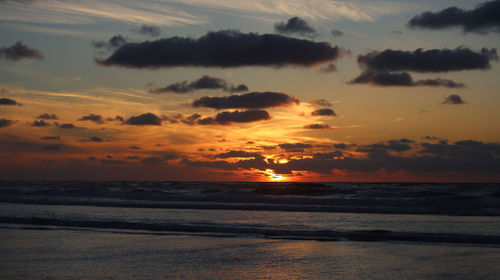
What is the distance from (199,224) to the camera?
24375 mm

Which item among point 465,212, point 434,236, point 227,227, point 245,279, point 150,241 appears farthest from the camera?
point 465,212

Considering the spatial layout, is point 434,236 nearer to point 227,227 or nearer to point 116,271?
point 227,227

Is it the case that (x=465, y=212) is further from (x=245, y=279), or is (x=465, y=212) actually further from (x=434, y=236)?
(x=245, y=279)

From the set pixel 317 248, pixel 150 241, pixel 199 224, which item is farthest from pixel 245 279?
pixel 199 224

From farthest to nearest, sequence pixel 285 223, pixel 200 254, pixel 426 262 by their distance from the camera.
Result: pixel 285 223 < pixel 200 254 < pixel 426 262

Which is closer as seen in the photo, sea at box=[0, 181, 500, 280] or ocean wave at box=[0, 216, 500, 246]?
sea at box=[0, 181, 500, 280]

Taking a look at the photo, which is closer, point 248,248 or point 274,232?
point 248,248

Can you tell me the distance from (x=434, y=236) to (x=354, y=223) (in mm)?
5970

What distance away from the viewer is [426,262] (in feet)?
47.0

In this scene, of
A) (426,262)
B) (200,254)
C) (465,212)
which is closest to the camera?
(426,262)

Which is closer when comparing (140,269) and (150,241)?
(140,269)

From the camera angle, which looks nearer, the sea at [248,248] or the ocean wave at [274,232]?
the sea at [248,248]

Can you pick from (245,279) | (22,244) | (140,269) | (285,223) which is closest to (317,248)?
(245,279)

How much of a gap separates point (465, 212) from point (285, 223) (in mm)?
14115
